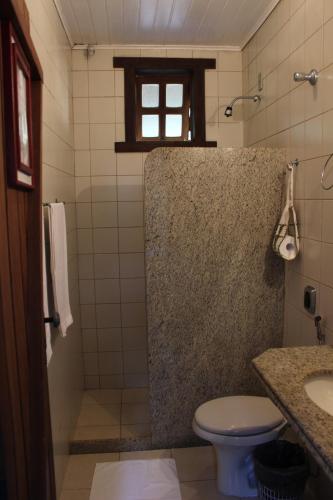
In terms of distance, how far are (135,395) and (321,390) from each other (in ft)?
6.36

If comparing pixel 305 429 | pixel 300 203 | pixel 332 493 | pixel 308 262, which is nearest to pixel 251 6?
pixel 300 203

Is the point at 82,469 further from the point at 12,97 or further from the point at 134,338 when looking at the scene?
the point at 12,97

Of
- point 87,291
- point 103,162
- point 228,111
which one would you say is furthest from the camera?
point 87,291

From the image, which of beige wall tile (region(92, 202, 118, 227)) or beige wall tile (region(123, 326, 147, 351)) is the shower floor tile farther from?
beige wall tile (region(92, 202, 118, 227))

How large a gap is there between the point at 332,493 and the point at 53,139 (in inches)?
88.1

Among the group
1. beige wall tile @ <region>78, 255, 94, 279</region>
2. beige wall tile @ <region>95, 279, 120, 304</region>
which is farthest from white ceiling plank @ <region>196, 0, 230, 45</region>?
beige wall tile @ <region>95, 279, 120, 304</region>

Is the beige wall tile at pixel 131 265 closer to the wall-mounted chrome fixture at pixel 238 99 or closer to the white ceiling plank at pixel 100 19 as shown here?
the wall-mounted chrome fixture at pixel 238 99

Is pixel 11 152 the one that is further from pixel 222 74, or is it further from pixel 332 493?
pixel 222 74

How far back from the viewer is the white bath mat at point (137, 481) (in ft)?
6.88

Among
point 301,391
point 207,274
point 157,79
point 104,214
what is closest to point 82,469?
point 207,274

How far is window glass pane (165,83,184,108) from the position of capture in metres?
3.15

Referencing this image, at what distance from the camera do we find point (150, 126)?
3.16 meters

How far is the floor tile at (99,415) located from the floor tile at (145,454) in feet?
0.83

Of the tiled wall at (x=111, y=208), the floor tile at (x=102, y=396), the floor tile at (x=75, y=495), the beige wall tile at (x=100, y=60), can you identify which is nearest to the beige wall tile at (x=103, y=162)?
the tiled wall at (x=111, y=208)
